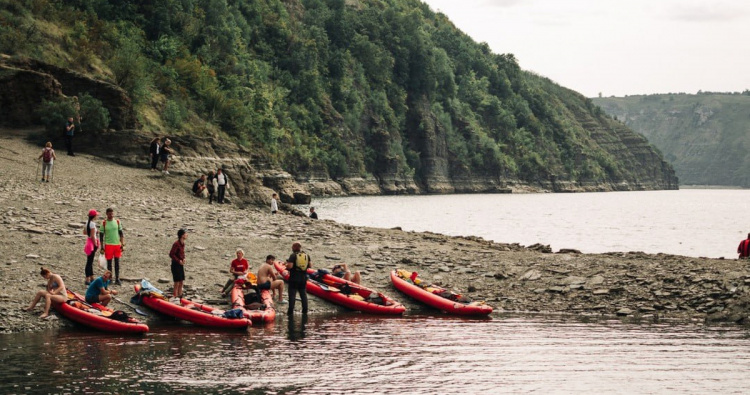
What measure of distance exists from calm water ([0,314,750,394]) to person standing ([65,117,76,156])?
2104 cm

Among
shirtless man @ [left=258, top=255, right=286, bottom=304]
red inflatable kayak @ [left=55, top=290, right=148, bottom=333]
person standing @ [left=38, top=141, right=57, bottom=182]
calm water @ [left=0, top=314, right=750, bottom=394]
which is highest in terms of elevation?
person standing @ [left=38, top=141, right=57, bottom=182]

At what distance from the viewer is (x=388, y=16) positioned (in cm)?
16688

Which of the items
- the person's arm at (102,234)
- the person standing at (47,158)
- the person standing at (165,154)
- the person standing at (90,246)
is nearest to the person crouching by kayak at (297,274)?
the person's arm at (102,234)

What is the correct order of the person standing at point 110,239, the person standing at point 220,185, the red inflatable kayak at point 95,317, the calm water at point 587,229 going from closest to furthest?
the red inflatable kayak at point 95,317
the person standing at point 110,239
the person standing at point 220,185
the calm water at point 587,229

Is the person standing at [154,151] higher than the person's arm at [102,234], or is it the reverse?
the person standing at [154,151]

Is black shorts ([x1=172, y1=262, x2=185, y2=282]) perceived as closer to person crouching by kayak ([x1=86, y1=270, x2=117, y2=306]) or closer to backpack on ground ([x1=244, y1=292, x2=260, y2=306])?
backpack on ground ([x1=244, y1=292, x2=260, y2=306])

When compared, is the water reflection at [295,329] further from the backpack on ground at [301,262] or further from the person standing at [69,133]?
the person standing at [69,133]

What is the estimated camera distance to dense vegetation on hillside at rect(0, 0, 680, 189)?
66188mm

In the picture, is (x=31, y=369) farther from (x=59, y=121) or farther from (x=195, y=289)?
(x=59, y=121)

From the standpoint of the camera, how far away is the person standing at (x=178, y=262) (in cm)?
2481

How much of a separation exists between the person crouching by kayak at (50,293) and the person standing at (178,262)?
10.4 ft

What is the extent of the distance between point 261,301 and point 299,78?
11045 cm

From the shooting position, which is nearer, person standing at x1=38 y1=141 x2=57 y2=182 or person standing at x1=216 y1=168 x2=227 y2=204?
person standing at x1=38 y1=141 x2=57 y2=182

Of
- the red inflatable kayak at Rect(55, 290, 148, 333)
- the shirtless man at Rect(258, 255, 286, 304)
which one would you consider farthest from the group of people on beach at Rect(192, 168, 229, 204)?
the red inflatable kayak at Rect(55, 290, 148, 333)
